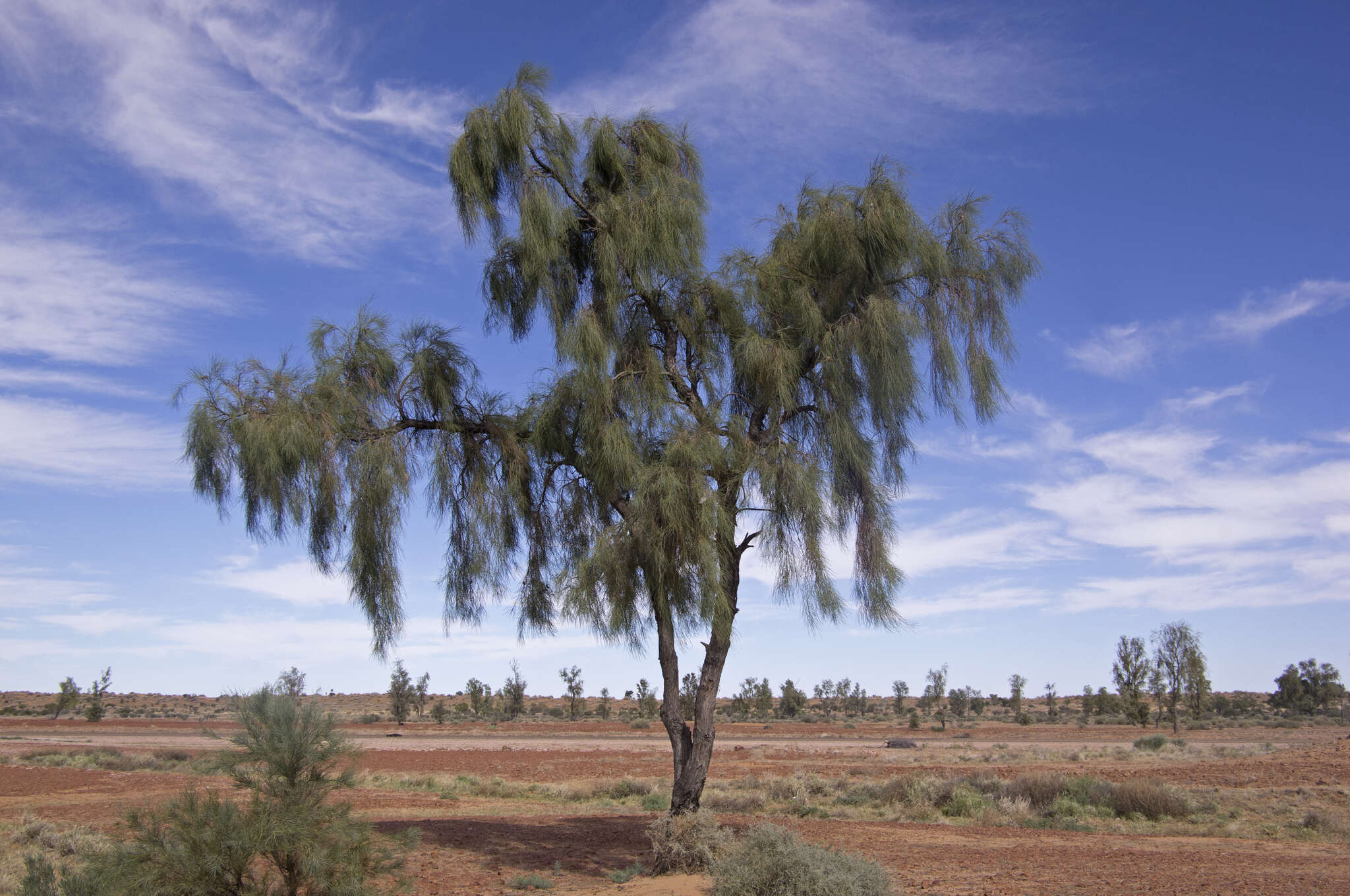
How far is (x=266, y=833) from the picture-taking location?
7520mm

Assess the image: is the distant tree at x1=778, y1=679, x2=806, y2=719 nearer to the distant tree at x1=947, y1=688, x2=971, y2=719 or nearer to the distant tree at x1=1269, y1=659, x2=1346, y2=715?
the distant tree at x1=947, y1=688, x2=971, y2=719

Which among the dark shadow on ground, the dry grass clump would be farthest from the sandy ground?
the dry grass clump

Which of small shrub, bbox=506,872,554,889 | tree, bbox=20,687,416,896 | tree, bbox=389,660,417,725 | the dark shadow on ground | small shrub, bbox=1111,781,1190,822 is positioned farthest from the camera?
tree, bbox=389,660,417,725

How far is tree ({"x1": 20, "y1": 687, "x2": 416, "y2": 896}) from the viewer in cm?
728

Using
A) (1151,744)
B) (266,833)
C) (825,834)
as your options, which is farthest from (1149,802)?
(1151,744)

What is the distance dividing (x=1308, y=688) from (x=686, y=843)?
86781 millimetres

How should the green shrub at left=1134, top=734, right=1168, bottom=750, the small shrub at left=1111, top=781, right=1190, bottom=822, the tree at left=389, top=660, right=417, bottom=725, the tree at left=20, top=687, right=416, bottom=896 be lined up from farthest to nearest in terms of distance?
the tree at left=389, top=660, right=417, bottom=725, the green shrub at left=1134, top=734, right=1168, bottom=750, the small shrub at left=1111, top=781, right=1190, bottom=822, the tree at left=20, top=687, right=416, bottom=896

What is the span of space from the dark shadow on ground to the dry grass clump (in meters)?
1.02

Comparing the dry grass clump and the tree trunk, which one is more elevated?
the tree trunk

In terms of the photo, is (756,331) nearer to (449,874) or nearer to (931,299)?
(931,299)

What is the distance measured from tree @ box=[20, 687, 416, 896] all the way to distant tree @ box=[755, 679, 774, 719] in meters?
72.1

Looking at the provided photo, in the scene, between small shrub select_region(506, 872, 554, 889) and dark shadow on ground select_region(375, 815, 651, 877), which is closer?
small shrub select_region(506, 872, 554, 889)

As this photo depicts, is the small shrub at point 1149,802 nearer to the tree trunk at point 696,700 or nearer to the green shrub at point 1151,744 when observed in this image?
the tree trunk at point 696,700

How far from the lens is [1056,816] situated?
60.0 feet
